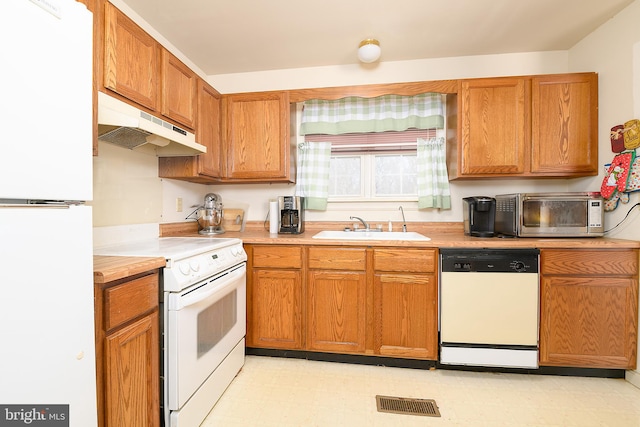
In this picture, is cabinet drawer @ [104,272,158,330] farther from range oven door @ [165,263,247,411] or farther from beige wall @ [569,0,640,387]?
beige wall @ [569,0,640,387]

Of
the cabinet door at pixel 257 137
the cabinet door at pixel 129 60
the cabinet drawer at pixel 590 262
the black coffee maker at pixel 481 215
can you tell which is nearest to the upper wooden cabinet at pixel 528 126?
the black coffee maker at pixel 481 215

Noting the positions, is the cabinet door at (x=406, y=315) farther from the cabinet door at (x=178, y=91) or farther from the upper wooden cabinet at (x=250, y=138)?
the cabinet door at (x=178, y=91)

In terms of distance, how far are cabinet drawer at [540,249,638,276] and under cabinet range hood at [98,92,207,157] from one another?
2.47 metres

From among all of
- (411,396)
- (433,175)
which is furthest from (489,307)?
(433,175)

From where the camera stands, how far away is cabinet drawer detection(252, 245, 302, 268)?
81.0 inches

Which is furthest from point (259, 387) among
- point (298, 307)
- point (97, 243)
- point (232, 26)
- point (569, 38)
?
point (569, 38)

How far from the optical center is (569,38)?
2.22 metres

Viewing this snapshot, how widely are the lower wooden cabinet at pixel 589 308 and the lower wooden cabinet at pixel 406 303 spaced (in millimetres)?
719

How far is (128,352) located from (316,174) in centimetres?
195

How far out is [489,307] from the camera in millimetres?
1867

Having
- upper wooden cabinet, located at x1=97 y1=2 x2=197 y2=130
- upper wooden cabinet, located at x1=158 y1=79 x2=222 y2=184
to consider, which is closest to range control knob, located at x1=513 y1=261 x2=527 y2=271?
upper wooden cabinet, located at x1=158 y1=79 x2=222 y2=184

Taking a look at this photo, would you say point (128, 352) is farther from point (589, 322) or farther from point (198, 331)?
point (589, 322)

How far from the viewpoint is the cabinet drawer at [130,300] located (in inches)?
40.3

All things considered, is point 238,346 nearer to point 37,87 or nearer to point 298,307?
point 298,307
